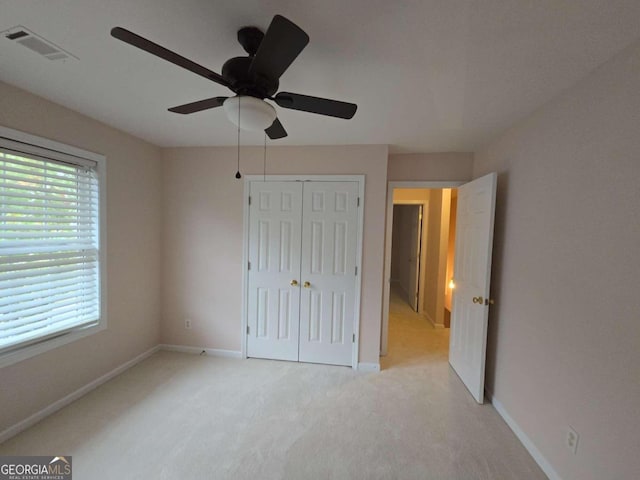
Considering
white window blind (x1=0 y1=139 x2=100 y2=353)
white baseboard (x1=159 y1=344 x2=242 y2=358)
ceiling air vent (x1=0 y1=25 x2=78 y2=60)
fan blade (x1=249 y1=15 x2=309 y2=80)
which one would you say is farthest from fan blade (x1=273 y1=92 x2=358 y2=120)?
white baseboard (x1=159 y1=344 x2=242 y2=358)

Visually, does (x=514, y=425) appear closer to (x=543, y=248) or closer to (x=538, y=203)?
(x=543, y=248)

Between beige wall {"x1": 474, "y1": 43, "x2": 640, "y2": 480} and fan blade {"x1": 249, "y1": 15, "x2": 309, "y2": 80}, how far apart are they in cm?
156

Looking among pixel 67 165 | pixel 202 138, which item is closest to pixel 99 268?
pixel 67 165

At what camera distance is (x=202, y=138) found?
9.27 ft

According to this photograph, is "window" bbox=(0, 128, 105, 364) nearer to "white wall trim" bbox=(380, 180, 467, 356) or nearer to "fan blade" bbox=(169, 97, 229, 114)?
"fan blade" bbox=(169, 97, 229, 114)

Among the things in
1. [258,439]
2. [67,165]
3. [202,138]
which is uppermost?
[202,138]

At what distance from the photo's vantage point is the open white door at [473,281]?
233 centimetres

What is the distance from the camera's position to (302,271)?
2984 mm

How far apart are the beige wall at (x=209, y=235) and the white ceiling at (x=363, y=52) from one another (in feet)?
2.65

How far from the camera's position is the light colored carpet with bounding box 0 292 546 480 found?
1.67 m

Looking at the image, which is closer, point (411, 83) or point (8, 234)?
point (411, 83)

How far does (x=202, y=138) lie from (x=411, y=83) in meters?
2.16
